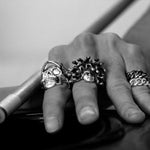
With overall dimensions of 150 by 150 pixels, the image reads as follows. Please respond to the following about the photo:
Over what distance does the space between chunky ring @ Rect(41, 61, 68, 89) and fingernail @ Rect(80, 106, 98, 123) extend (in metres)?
0.13

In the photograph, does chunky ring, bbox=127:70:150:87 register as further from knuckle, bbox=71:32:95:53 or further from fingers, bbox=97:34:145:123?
knuckle, bbox=71:32:95:53

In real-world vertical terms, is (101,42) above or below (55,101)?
above

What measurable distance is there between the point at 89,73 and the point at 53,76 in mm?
66

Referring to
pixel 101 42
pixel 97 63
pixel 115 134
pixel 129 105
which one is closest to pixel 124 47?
pixel 101 42

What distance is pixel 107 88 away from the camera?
57 cm

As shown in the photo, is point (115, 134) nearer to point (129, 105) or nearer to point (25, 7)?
point (129, 105)

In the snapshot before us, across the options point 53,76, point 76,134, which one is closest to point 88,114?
point 76,134

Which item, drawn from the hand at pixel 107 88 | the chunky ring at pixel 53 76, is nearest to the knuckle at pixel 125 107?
the hand at pixel 107 88

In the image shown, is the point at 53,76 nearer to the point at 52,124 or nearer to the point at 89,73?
the point at 89,73

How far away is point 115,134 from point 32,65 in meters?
0.82

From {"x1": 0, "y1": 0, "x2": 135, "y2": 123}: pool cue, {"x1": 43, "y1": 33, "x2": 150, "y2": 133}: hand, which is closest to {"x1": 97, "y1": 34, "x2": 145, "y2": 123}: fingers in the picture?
{"x1": 43, "y1": 33, "x2": 150, "y2": 133}: hand

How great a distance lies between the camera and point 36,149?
14.0 inches

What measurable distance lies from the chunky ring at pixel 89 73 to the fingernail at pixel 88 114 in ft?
0.36

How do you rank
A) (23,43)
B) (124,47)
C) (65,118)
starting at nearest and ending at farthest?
1. (65,118)
2. (124,47)
3. (23,43)
